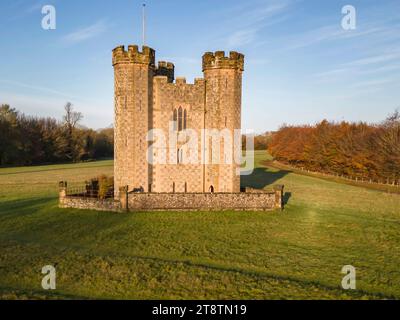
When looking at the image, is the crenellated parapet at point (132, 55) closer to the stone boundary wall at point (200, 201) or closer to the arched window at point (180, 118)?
the arched window at point (180, 118)

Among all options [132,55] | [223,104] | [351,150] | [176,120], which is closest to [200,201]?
[176,120]

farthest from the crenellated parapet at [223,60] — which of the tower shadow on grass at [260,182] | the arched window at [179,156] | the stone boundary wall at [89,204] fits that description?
the stone boundary wall at [89,204]

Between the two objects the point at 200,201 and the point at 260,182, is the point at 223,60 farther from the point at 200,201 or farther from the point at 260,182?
the point at 260,182

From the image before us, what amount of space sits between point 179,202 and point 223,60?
1209 cm

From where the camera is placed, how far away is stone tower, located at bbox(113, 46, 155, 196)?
24.4 m

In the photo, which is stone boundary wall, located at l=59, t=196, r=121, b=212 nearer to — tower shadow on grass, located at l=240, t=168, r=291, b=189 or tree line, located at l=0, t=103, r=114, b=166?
tower shadow on grass, located at l=240, t=168, r=291, b=189

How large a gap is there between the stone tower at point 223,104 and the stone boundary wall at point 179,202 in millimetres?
2829

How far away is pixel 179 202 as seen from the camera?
76.2 feet

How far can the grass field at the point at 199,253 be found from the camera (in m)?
10.6

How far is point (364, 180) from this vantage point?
5097cm

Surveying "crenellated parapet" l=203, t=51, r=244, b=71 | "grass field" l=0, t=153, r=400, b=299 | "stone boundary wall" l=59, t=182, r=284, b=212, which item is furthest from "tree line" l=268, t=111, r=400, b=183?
"crenellated parapet" l=203, t=51, r=244, b=71

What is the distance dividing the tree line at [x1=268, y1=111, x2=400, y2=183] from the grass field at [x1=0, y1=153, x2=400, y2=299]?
23252mm

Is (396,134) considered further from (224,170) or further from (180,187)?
(180,187)
